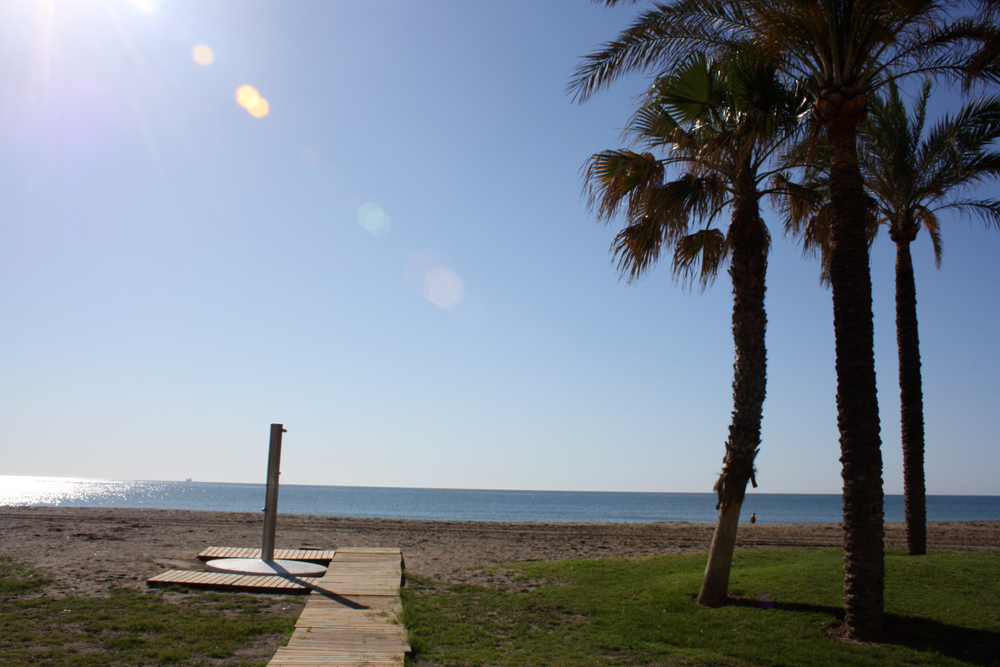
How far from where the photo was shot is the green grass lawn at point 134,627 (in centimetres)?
567

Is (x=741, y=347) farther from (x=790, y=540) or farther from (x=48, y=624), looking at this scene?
(x=790, y=540)

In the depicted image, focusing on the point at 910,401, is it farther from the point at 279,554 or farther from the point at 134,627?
the point at 134,627

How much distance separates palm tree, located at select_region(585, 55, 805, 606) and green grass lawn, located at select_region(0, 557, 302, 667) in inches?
229

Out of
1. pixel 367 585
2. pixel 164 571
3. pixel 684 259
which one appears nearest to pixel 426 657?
pixel 367 585

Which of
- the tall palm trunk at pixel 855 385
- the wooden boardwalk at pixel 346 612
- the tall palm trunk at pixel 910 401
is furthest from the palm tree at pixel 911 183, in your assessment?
the wooden boardwalk at pixel 346 612

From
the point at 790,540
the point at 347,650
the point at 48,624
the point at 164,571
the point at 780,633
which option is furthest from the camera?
the point at 790,540

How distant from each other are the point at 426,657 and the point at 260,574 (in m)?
4.39

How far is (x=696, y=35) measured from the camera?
31.1 ft

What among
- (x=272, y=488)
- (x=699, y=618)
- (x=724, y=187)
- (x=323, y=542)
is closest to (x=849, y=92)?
(x=724, y=187)

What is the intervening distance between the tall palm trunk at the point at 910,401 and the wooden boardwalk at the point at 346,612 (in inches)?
377

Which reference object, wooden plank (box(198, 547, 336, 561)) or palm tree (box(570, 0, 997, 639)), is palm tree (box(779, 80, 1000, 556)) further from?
wooden plank (box(198, 547, 336, 561))

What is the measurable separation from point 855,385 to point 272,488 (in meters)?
8.64

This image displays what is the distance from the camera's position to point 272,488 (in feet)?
35.1

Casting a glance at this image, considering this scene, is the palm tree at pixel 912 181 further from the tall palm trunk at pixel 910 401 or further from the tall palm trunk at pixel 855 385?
the tall palm trunk at pixel 855 385
